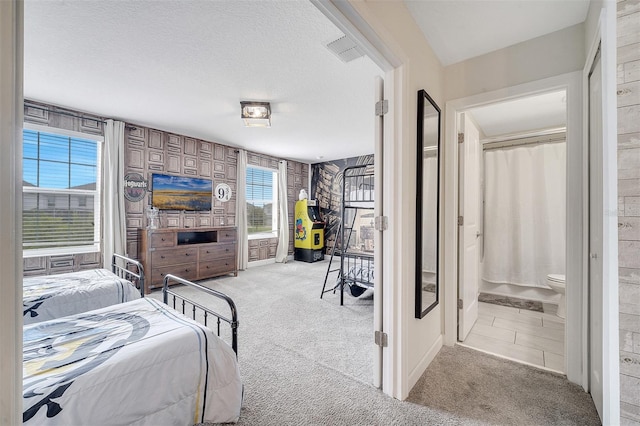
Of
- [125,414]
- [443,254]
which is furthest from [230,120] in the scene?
[125,414]

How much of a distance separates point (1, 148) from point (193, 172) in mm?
4765

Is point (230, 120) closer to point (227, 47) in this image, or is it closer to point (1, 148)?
point (227, 47)

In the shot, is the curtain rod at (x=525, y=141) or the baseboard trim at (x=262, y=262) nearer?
the curtain rod at (x=525, y=141)

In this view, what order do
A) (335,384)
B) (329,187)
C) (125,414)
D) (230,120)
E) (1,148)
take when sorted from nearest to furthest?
1. (1,148)
2. (125,414)
3. (335,384)
4. (230,120)
5. (329,187)

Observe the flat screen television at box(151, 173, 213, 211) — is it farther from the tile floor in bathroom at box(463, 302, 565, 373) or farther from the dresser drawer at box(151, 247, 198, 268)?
the tile floor in bathroom at box(463, 302, 565, 373)

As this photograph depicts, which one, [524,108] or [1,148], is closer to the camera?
[1,148]

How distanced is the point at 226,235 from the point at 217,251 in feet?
1.09

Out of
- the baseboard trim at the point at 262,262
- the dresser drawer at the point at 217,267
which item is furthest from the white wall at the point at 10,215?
the baseboard trim at the point at 262,262

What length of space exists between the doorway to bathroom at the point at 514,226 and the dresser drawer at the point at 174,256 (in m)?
3.86

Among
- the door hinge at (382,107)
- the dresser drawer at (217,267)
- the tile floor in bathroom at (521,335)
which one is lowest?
the tile floor in bathroom at (521,335)

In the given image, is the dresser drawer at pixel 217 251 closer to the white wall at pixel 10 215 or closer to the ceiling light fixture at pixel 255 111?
the ceiling light fixture at pixel 255 111

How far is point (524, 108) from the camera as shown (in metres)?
2.90

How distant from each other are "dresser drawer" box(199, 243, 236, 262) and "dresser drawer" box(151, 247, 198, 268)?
0.13 metres

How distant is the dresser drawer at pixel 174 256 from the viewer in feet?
13.1
